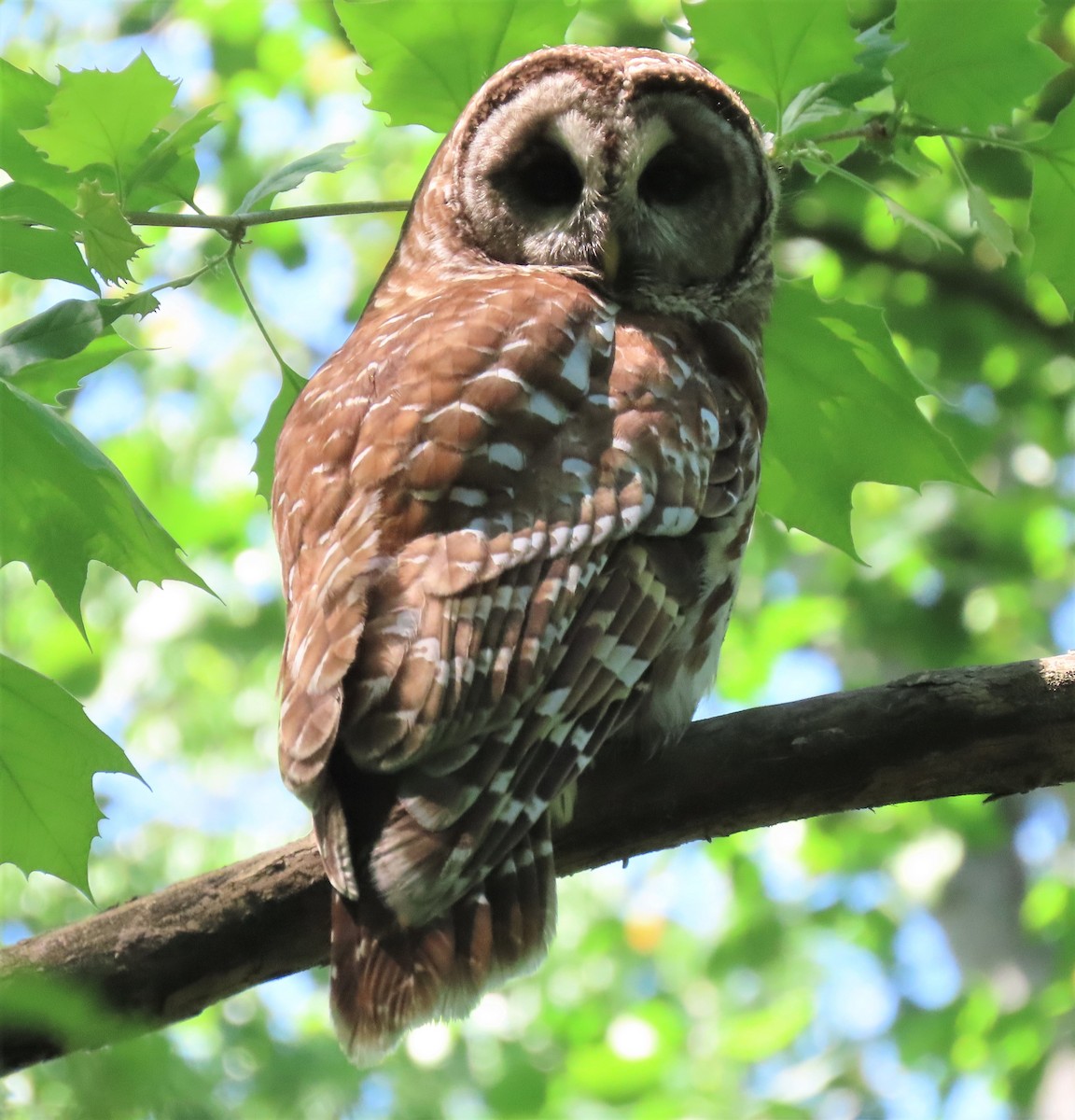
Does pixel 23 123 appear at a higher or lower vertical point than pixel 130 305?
higher

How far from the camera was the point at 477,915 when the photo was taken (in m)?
1.91

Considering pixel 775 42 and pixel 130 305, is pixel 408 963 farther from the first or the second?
pixel 775 42

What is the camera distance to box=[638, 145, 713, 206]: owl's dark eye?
2865 mm

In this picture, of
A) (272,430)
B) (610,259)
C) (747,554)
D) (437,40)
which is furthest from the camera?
(747,554)

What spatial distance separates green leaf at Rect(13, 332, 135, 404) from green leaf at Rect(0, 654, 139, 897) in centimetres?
55

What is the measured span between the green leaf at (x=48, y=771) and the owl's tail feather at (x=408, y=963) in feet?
1.20

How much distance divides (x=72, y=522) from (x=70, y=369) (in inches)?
12.4

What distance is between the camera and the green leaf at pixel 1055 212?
2.16 metres

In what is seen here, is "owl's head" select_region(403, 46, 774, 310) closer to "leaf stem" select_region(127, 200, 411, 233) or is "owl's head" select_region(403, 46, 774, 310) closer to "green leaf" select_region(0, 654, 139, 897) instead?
"leaf stem" select_region(127, 200, 411, 233)

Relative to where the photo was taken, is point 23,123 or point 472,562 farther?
point 23,123

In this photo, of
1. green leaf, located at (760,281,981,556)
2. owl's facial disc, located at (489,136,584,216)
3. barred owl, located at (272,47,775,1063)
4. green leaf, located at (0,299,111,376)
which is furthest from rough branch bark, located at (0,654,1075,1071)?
owl's facial disc, located at (489,136,584,216)

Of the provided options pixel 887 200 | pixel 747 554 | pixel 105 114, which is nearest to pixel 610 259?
pixel 887 200

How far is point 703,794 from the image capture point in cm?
208

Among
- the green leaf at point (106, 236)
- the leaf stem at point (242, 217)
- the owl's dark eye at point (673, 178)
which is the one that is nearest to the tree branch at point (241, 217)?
the leaf stem at point (242, 217)
